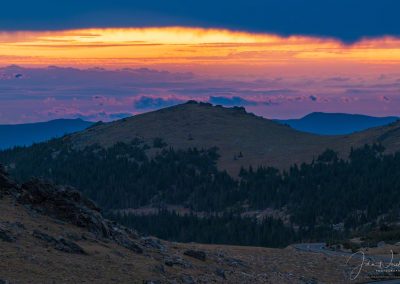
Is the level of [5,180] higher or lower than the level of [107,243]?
higher

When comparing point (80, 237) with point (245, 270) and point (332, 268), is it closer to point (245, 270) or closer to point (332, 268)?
point (245, 270)

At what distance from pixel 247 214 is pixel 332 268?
5210 inches

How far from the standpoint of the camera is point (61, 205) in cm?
4119

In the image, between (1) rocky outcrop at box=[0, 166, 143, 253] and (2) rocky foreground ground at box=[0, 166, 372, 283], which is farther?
(1) rocky outcrop at box=[0, 166, 143, 253]

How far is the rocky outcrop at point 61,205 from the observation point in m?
40.5

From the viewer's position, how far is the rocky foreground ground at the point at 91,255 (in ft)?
107

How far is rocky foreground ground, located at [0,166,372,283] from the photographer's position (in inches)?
1287

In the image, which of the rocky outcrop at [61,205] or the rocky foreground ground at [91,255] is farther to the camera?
the rocky outcrop at [61,205]

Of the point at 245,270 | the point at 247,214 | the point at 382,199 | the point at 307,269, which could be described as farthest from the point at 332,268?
the point at 247,214

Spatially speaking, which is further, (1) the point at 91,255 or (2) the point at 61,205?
(2) the point at 61,205

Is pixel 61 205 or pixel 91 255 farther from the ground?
pixel 61 205

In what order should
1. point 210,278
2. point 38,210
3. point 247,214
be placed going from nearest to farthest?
point 210,278 → point 38,210 → point 247,214

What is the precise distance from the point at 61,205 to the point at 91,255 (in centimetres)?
600

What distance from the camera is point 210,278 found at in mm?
38062
